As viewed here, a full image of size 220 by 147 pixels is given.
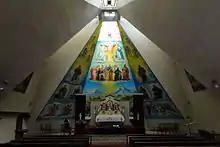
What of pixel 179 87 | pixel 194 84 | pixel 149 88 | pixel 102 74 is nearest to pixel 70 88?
pixel 102 74

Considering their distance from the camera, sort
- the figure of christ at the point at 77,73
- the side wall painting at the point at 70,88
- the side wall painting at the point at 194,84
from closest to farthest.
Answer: the side wall painting at the point at 194,84 → the side wall painting at the point at 70,88 → the figure of christ at the point at 77,73

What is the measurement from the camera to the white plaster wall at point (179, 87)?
11142 millimetres

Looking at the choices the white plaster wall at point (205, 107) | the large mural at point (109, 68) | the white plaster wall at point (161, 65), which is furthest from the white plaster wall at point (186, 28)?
the large mural at point (109, 68)

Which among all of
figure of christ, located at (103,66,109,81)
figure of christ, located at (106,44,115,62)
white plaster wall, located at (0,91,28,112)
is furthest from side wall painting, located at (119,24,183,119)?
white plaster wall, located at (0,91,28,112)

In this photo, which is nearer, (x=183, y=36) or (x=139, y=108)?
(x=183, y=36)

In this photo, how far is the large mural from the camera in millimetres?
13141

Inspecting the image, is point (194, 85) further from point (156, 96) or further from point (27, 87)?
point (27, 87)

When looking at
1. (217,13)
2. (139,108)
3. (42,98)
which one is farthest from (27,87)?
(217,13)

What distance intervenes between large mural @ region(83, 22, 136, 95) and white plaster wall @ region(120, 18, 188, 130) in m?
0.93

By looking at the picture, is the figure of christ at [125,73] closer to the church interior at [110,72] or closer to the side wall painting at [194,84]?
the church interior at [110,72]

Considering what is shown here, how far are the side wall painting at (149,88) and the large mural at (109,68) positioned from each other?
1.24ft

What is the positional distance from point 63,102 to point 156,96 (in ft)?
16.4

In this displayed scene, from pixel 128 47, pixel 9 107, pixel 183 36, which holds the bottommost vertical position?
pixel 9 107

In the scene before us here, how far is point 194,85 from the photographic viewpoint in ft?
37.3
